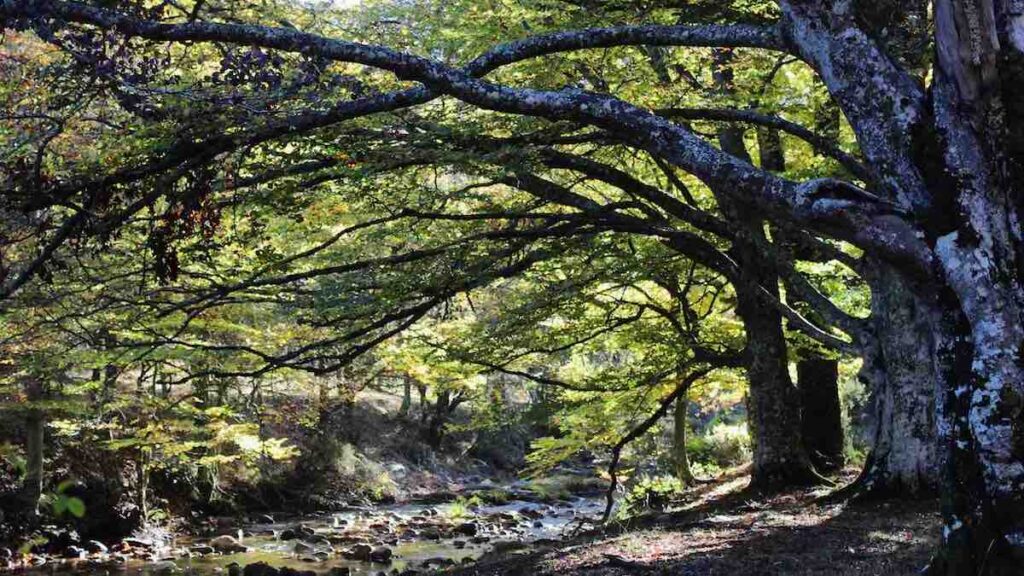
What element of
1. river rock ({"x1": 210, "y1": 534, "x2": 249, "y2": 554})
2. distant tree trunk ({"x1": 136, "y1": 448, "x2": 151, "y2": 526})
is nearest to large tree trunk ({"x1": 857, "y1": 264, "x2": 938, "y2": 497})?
river rock ({"x1": 210, "y1": 534, "x2": 249, "y2": 554})

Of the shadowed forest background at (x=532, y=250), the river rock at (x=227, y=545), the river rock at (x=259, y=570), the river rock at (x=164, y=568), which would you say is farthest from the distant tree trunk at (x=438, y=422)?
the river rock at (x=259, y=570)

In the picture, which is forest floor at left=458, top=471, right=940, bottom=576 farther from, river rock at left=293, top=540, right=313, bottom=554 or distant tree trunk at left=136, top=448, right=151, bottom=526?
distant tree trunk at left=136, top=448, right=151, bottom=526

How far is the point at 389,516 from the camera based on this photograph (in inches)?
791

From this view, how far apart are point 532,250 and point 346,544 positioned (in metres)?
8.44

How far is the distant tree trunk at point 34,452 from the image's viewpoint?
A: 49.0ft

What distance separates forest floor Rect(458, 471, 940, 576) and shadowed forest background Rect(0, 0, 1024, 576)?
5cm

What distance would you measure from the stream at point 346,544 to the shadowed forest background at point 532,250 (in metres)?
0.13

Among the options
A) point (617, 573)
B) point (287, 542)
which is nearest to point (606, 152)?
point (617, 573)

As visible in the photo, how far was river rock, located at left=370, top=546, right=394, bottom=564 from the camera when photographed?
1456cm

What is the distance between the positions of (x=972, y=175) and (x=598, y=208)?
5.19m

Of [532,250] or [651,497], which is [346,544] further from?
[532,250]

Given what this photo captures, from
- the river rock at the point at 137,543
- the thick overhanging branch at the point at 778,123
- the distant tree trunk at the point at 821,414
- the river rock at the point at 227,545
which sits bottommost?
the river rock at the point at 227,545

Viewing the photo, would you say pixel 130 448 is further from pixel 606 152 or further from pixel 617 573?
pixel 617 573

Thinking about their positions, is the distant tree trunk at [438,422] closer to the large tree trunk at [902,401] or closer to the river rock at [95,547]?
the river rock at [95,547]
